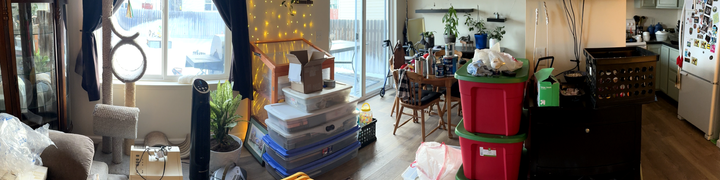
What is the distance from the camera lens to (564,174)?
3289 mm

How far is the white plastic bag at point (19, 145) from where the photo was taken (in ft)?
8.25

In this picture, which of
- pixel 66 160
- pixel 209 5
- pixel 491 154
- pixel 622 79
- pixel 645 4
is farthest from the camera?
pixel 645 4

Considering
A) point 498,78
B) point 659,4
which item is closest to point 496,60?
point 498,78

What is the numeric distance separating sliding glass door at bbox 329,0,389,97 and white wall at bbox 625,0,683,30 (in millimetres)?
3207

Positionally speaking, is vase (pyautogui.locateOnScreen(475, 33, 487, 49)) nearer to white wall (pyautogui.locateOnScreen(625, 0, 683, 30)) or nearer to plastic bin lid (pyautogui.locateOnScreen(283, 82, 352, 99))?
white wall (pyautogui.locateOnScreen(625, 0, 683, 30))

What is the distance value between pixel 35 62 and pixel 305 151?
2071mm

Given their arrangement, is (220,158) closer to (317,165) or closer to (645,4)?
(317,165)

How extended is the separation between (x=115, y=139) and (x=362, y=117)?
7.05 ft

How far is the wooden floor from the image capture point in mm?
4020

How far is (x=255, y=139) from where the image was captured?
446 cm

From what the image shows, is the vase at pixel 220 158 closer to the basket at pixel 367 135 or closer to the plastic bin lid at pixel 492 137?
the basket at pixel 367 135

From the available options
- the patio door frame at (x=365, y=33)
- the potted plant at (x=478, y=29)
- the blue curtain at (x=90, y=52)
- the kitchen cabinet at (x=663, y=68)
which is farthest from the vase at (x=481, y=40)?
the blue curtain at (x=90, y=52)

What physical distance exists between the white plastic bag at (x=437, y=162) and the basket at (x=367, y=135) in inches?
37.5

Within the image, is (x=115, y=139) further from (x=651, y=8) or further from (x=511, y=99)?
(x=651, y=8)
